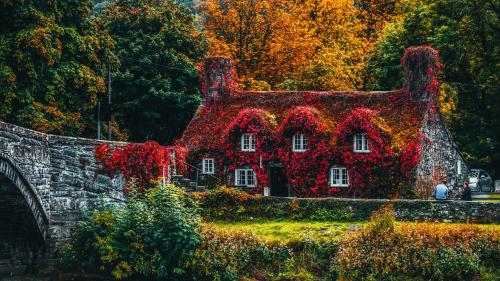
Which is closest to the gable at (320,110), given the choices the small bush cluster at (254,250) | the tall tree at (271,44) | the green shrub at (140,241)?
the tall tree at (271,44)

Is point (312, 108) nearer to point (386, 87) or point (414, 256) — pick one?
point (386, 87)

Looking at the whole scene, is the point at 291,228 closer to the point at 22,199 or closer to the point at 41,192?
the point at 41,192

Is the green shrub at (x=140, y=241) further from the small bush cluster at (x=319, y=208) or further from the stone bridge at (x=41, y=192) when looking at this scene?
the small bush cluster at (x=319, y=208)

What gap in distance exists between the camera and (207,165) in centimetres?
4609

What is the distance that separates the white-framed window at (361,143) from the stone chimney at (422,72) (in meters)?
3.86

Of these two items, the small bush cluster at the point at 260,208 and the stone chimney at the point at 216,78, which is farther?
the stone chimney at the point at 216,78

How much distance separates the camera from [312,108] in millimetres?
44531

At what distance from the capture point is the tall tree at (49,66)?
4044 centimetres

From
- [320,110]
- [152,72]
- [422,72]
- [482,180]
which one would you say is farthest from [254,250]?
[482,180]

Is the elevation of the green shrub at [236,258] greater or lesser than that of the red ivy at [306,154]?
lesser

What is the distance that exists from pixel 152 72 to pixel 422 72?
18.5 meters

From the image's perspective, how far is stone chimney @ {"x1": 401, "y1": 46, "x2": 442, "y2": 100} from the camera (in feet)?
143

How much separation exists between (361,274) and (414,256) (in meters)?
1.96

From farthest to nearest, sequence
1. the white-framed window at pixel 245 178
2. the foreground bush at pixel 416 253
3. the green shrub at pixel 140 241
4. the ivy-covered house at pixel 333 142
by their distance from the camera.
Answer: the white-framed window at pixel 245 178 < the ivy-covered house at pixel 333 142 < the green shrub at pixel 140 241 < the foreground bush at pixel 416 253
